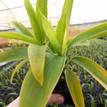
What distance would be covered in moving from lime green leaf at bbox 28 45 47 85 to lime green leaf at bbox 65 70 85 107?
104 mm

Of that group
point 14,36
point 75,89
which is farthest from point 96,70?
point 14,36

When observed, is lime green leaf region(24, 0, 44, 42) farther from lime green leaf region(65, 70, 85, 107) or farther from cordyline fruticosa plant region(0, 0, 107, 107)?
lime green leaf region(65, 70, 85, 107)

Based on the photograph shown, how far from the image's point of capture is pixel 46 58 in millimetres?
709

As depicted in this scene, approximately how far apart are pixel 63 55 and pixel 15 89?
259mm

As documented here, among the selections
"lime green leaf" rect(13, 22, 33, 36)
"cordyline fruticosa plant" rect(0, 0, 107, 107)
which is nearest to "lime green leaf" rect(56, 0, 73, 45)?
"cordyline fruticosa plant" rect(0, 0, 107, 107)

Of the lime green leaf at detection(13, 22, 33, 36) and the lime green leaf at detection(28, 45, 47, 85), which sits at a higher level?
the lime green leaf at detection(13, 22, 33, 36)

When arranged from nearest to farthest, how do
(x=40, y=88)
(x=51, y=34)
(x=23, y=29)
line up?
(x=40, y=88) < (x=51, y=34) < (x=23, y=29)

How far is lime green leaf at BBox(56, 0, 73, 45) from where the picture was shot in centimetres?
73

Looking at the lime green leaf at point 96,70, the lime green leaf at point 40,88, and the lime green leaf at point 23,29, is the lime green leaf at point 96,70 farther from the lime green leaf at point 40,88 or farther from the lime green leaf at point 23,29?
the lime green leaf at point 23,29

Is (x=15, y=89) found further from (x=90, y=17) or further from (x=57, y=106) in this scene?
(x=90, y=17)

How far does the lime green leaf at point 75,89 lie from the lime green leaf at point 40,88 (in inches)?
2.1

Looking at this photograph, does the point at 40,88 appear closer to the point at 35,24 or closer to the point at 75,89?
the point at 75,89

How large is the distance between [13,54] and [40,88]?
164 millimetres

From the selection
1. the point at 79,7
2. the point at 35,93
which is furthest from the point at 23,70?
the point at 79,7
